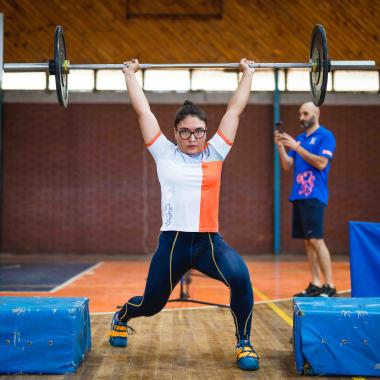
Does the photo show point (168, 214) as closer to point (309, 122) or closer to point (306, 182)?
point (306, 182)

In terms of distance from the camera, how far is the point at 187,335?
3.13 meters

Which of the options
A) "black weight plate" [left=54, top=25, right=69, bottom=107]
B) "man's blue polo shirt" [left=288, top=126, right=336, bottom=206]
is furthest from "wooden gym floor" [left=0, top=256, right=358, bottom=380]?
"black weight plate" [left=54, top=25, right=69, bottom=107]

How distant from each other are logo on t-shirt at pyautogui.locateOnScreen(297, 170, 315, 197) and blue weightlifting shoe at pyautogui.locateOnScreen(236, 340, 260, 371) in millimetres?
2033

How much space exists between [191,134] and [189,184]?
0.85 feet

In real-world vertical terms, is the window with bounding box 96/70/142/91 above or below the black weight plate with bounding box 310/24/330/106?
above

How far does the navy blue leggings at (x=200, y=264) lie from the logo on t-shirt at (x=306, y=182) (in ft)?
6.38

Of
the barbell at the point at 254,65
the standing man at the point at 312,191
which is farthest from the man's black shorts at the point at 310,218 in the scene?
the barbell at the point at 254,65

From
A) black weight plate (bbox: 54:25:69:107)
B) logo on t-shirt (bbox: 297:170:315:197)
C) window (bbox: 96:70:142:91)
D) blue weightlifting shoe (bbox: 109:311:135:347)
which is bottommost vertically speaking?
blue weightlifting shoe (bbox: 109:311:135:347)

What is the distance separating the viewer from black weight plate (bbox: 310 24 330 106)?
2.93 metres

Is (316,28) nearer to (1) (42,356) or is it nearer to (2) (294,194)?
(2) (294,194)

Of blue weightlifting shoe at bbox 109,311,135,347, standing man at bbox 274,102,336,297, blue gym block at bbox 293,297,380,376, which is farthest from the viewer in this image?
standing man at bbox 274,102,336,297

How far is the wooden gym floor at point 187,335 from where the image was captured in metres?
2.39

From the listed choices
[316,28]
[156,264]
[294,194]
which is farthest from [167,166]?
[294,194]

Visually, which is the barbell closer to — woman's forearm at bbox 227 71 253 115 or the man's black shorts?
woman's forearm at bbox 227 71 253 115
